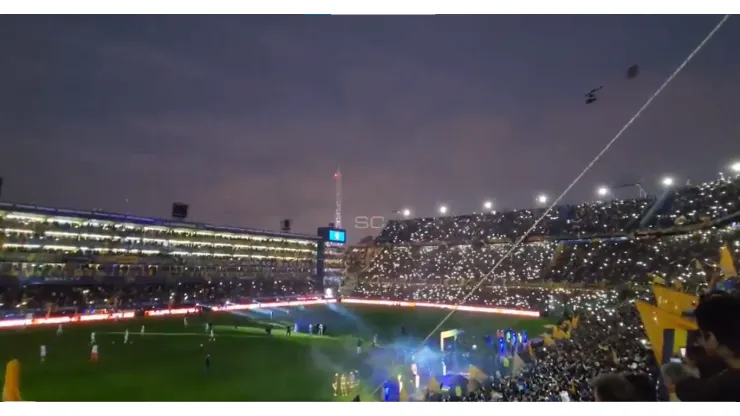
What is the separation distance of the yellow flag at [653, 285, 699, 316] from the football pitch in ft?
18.0

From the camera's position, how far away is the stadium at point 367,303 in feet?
26.5

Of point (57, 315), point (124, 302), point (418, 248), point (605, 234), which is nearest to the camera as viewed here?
point (57, 315)

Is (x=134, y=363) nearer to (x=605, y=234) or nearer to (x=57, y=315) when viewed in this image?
(x=57, y=315)

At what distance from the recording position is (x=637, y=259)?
23.8 metres

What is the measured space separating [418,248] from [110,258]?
24574 millimetres

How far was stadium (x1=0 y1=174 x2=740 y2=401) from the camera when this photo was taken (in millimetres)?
8070

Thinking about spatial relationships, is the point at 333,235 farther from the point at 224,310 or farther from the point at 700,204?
the point at 700,204

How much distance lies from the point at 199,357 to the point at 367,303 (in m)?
23.1

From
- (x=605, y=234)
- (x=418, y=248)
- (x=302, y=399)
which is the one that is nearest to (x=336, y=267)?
(x=418, y=248)

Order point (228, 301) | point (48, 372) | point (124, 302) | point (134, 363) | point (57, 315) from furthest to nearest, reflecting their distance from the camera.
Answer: point (228, 301) → point (124, 302) → point (57, 315) → point (134, 363) → point (48, 372)

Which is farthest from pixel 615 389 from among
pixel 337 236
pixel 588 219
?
pixel 337 236

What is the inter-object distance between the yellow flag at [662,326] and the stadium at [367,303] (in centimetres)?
2

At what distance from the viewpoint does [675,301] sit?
5.37 metres

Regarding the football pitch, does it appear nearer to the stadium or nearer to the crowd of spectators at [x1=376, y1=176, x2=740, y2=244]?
the stadium
